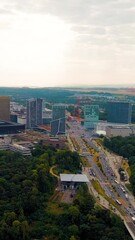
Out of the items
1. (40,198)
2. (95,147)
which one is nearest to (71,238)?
(40,198)

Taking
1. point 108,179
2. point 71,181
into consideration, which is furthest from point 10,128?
point 71,181

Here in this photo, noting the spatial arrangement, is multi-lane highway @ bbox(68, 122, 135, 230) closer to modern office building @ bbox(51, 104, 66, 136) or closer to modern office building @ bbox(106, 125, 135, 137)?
modern office building @ bbox(51, 104, 66, 136)

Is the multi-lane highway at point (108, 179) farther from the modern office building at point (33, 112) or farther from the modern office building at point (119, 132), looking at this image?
the modern office building at point (33, 112)

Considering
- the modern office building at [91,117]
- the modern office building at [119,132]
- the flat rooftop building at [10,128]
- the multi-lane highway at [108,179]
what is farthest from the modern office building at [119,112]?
the flat rooftop building at [10,128]

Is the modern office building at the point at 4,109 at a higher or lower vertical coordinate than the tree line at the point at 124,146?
higher

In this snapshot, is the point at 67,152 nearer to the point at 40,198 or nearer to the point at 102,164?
the point at 102,164

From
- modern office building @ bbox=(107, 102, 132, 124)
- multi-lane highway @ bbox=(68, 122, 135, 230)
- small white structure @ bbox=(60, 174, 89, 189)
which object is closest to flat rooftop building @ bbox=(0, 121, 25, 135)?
multi-lane highway @ bbox=(68, 122, 135, 230)
